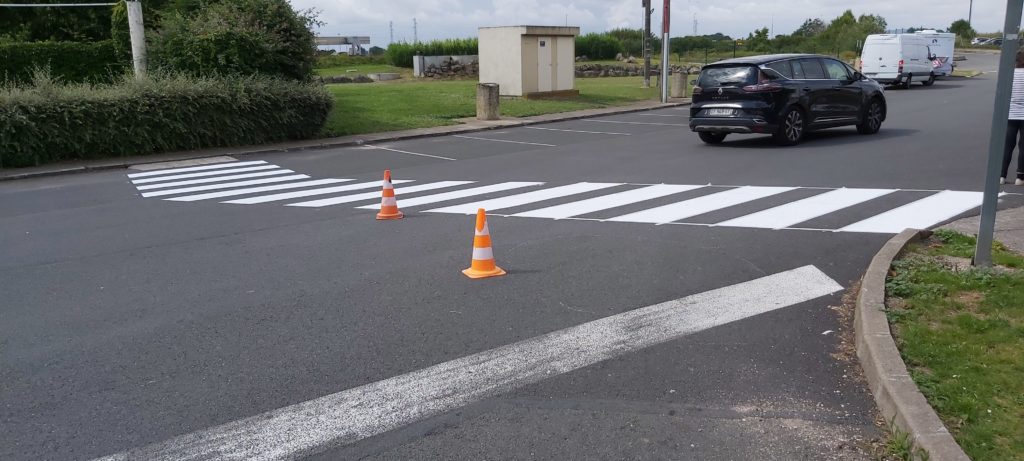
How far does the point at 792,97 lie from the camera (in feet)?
51.0

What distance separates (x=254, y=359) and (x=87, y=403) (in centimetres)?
98

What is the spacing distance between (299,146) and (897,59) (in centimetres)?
2665

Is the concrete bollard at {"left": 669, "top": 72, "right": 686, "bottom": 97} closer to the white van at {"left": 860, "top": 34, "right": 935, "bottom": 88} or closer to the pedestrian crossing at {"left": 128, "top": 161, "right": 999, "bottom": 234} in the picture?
the white van at {"left": 860, "top": 34, "right": 935, "bottom": 88}

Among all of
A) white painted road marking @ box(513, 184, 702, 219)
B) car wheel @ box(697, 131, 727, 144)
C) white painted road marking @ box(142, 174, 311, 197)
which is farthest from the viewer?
car wheel @ box(697, 131, 727, 144)

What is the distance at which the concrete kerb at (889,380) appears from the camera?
3.69m

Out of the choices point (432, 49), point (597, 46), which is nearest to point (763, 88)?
point (432, 49)

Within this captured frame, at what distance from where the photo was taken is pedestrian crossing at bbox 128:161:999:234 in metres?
9.25

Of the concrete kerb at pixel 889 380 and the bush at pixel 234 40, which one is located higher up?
the bush at pixel 234 40

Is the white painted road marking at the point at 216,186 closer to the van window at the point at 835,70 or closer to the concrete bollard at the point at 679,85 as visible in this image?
the van window at the point at 835,70

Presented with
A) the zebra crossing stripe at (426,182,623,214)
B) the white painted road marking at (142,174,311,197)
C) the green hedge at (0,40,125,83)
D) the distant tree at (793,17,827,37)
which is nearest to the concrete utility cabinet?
the green hedge at (0,40,125,83)

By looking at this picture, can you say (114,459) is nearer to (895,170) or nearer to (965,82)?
(895,170)

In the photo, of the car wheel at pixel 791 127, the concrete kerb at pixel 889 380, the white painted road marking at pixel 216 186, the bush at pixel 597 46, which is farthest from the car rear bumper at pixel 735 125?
the bush at pixel 597 46

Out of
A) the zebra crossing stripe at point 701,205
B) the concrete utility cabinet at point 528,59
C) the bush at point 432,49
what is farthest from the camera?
the bush at point 432,49

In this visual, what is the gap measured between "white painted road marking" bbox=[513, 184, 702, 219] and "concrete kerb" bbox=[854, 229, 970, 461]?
426 cm
